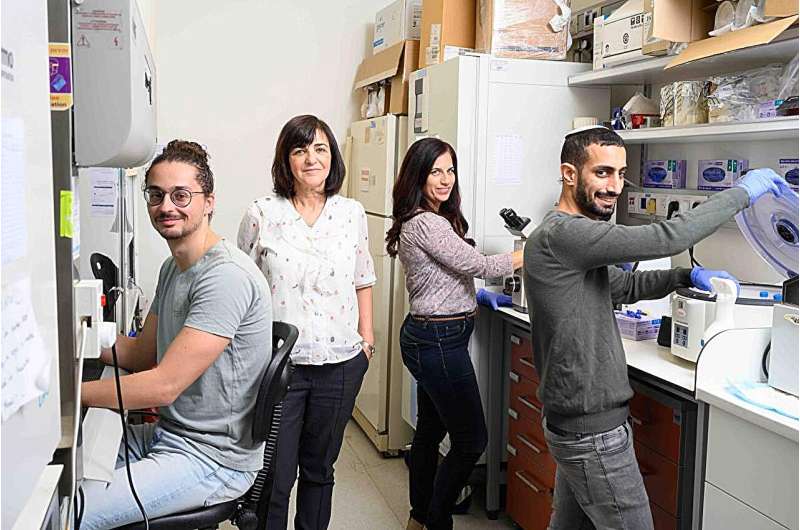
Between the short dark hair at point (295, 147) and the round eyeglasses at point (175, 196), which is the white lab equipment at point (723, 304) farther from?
the round eyeglasses at point (175, 196)

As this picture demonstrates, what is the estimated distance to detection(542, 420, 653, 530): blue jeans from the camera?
191 centimetres

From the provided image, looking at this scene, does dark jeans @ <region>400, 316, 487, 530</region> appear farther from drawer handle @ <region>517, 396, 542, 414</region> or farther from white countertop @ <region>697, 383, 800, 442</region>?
white countertop @ <region>697, 383, 800, 442</region>

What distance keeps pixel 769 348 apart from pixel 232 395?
1333 mm

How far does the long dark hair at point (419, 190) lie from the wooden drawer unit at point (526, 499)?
89cm

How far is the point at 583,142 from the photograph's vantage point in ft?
6.62

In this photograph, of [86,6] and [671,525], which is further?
[671,525]

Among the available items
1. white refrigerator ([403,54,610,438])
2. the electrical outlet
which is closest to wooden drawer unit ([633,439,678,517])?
white refrigerator ([403,54,610,438])


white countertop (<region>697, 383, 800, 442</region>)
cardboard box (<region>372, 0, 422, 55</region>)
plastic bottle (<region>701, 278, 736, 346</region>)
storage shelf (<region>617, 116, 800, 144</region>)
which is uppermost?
cardboard box (<region>372, 0, 422, 55</region>)

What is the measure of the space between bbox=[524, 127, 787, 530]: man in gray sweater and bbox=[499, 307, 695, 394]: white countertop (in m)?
0.17

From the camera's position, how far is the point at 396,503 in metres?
3.24

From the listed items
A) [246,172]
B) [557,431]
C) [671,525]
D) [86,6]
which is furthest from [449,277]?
[246,172]

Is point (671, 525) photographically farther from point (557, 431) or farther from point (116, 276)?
point (116, 276)

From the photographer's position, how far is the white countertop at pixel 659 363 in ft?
6.82

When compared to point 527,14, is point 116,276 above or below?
below
